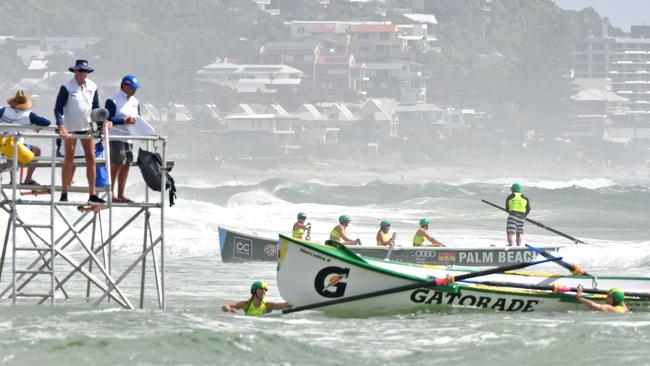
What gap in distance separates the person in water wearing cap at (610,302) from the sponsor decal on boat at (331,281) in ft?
10.4

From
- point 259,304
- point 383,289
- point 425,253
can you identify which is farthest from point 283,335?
point 425,253

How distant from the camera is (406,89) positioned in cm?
17975

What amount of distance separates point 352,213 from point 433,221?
7511mm

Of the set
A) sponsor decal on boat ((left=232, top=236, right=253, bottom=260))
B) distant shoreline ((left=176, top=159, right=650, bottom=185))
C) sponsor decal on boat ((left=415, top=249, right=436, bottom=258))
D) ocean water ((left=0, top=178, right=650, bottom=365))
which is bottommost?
distant shoreline ((left=176, top=159, right=650, bottom=185))

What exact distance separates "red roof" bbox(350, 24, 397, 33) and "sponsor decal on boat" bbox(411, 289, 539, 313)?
166m

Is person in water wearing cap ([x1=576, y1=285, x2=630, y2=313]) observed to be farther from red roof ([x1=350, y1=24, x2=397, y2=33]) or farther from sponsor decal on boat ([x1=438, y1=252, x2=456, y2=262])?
red roof ([x1=350, y1=24, x2=397, y2=33])

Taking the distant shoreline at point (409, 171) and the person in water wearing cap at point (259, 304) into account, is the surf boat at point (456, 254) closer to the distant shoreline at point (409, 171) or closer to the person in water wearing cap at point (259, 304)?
the person in water wearing cap at point (259, 304)

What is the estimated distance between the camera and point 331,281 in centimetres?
1920

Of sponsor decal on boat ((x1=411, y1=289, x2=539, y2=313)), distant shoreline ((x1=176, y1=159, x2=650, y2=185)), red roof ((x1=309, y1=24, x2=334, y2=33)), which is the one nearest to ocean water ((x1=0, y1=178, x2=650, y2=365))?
sponsor decal on boat ((x1=411, y1=289, x2=539, y2=313))

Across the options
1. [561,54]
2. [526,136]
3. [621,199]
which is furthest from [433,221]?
[561,54]

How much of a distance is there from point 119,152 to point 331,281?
3205 mm

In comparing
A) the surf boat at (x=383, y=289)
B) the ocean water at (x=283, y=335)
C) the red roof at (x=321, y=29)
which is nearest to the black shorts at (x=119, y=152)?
the ocean water at (x=283, y=335)

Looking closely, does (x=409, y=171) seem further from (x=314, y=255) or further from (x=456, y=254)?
(x=314, y=255)

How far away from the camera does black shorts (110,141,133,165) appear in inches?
717
